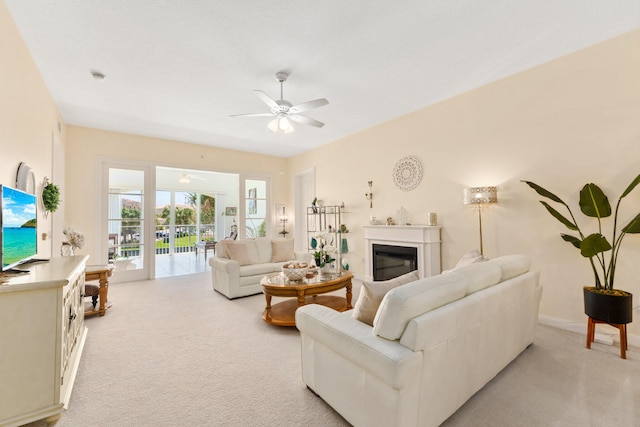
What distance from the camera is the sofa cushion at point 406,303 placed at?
1.41m

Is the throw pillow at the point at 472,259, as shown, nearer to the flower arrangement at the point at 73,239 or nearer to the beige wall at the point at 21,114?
the beige wall at the point at 21,114

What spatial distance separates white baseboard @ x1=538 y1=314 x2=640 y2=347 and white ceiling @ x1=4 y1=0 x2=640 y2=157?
2.95 meters

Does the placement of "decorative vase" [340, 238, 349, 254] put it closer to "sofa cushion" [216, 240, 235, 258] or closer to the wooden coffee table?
the wooden coffee table

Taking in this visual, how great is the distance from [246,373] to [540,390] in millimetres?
2201

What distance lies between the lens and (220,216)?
1023 cm

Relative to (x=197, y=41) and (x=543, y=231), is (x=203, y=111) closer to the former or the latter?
(x=197, y=41)

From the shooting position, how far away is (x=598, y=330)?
2.79m

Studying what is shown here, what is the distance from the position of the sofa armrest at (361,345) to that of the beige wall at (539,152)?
280 centimetres

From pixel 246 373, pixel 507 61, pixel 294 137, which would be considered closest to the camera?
pixel 246 373

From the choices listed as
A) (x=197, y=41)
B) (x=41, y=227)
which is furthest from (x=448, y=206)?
(x=41, y=227)

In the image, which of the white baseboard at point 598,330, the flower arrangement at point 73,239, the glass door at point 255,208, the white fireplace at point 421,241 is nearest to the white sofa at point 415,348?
the white baseboard at point 598,330

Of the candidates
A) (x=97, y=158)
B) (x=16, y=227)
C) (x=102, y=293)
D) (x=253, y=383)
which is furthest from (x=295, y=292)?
(x=97, y=158)

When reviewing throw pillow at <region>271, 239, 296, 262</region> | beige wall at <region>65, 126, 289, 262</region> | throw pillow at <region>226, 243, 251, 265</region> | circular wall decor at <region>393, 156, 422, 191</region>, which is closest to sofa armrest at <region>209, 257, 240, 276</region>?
throw pillow at <region>226, 243, 251, 265</region>

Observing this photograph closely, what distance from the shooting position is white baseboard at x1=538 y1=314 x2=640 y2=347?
2623 mm
